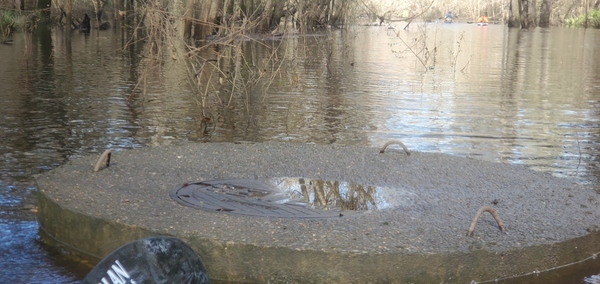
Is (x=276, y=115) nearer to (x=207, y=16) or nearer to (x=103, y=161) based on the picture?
(x=103, y=161)

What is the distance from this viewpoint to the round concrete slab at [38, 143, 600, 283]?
18.9 feet

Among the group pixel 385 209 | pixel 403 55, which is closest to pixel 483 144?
pixel 385 209

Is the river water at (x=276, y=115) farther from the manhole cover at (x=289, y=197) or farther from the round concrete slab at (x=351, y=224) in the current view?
the manhole cover at (x=289, y=197)

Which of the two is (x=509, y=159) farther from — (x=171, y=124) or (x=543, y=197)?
(x=171, y=124)

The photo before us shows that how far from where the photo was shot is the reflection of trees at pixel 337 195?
283 inches

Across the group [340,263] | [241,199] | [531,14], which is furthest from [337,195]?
[531,14]

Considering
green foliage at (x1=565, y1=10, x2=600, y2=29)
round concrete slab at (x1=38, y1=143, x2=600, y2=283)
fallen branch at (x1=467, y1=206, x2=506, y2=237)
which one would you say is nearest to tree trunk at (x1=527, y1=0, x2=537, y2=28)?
green foliage at (x1=565, y1=10, x2=600, y2=29)

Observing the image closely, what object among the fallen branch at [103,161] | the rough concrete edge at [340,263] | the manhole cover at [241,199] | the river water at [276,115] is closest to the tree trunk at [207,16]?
the river water at [276,115]

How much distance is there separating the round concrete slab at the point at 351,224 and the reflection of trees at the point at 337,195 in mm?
201

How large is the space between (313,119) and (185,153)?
5.18 meters

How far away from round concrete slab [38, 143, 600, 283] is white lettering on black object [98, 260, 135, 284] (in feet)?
5.89

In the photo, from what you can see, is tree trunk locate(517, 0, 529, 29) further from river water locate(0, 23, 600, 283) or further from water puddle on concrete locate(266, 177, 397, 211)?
water puddle on concrete locate(266, 177, 397, 211)

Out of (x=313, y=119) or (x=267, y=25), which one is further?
(x=267, y=25)

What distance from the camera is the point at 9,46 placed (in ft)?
93.6
